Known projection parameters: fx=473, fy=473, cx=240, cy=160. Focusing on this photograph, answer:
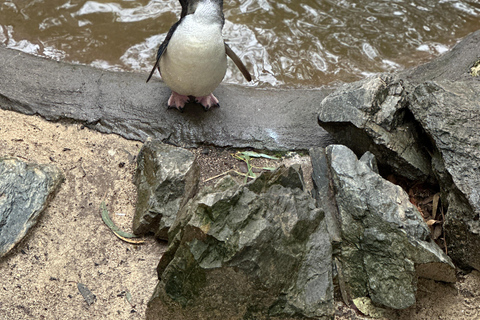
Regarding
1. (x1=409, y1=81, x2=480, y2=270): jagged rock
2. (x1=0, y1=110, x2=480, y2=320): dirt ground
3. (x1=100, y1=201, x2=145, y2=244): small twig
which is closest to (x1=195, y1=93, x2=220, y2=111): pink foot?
(x1=0, y1=110, x2=480, y2=320): dirt ground

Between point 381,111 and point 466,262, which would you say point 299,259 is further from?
point 381,111

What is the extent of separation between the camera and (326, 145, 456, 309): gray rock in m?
2.38

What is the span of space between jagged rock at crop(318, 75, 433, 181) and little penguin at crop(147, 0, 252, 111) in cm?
80

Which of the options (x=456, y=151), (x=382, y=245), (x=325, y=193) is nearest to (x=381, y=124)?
(x=456, y=151)

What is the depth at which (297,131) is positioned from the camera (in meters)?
3.47

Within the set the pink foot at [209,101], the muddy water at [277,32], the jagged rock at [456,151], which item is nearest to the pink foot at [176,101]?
the pink foot at [209,101]

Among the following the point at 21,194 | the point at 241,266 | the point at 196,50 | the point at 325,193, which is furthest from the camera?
the point at 196,50

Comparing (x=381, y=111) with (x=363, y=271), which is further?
(x=381, y=111)

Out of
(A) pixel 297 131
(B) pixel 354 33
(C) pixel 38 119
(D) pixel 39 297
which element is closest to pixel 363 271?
(A) pixel 297 131

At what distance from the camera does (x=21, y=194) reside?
2.68 metres

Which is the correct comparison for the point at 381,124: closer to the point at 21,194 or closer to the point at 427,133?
the point at 427,133

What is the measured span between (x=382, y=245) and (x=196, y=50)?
1.66 m

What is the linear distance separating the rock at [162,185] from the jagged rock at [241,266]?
16.7 inches

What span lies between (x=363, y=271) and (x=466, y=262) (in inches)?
23.3
